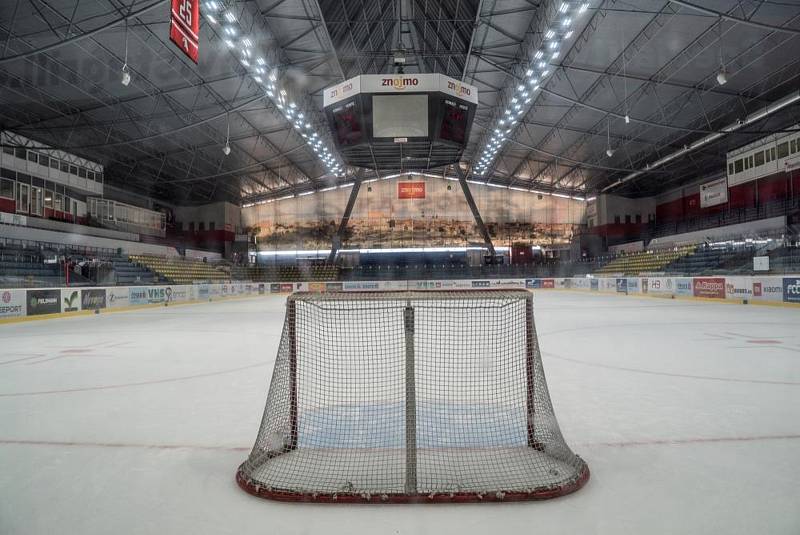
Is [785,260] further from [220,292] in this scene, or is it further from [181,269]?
[181,269]

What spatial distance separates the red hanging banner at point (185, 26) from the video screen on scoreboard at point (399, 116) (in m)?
6.19

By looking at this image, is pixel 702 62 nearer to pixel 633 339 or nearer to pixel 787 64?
pixel 787 64

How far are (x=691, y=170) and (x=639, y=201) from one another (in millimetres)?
7623

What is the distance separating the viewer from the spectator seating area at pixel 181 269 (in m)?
24.8

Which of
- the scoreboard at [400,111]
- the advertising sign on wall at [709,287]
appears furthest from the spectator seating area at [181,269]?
the advertising sign on wall at [709,287]


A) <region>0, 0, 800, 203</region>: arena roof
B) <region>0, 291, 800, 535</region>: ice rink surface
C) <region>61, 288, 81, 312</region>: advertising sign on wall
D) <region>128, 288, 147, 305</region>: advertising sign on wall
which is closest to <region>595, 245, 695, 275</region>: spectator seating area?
<region>0, 0, 800, 203</region>: arena roof

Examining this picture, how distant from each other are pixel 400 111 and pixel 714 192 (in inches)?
1066

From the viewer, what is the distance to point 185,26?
30.3 feet

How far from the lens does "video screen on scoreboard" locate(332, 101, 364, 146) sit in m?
15.1

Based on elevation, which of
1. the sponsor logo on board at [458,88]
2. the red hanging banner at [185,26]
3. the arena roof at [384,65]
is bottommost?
the red hanging banner at [185,26]

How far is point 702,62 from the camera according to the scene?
18297mm

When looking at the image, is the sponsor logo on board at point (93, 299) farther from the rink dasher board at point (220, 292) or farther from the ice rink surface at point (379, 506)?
the ice rink surface at point (379, 506)

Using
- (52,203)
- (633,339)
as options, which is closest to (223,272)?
(52,203)

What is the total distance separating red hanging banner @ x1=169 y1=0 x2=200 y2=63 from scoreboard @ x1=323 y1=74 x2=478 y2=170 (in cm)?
575
